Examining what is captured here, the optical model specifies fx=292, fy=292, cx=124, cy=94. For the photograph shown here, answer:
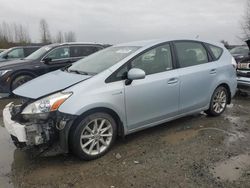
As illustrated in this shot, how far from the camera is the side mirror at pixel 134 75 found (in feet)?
13.6

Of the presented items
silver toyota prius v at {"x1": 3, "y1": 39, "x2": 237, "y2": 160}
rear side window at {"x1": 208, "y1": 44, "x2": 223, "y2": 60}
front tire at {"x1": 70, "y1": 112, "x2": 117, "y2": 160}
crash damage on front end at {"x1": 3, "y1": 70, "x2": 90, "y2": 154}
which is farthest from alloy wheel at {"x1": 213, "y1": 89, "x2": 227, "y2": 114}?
crash damage on front end at {"x1": 3, "y1": 70, "x2": 90, "y2": 154}

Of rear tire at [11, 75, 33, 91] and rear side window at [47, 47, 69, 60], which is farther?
rear side window at [47, 47, 69, 60]

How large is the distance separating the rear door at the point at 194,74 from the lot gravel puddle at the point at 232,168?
53.5 inches

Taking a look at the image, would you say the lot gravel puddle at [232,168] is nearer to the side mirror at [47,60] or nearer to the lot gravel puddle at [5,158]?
the lot gravel puddle at [5,158]

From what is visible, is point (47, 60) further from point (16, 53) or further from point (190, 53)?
point (16, 53)

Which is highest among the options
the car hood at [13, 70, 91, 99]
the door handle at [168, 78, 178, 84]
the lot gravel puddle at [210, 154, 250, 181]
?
the car hood at [13, 70, 91, 99]

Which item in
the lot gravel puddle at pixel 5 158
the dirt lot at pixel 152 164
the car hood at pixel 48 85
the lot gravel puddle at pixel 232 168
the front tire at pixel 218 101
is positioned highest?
the car hood at pixel 48 85

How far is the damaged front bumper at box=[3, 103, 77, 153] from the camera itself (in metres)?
3.61

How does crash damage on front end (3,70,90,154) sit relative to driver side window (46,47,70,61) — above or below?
below

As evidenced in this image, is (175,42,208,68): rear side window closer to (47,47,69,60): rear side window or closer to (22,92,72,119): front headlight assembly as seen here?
(22,92,72,119): front headlight assembly

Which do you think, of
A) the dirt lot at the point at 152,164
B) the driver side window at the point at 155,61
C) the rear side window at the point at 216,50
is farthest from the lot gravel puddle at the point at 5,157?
the rear side window at the point at 216,50

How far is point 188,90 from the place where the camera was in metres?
5.07

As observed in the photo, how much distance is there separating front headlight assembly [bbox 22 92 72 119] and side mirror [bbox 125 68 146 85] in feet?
2.96

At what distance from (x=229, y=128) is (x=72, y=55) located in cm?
572
